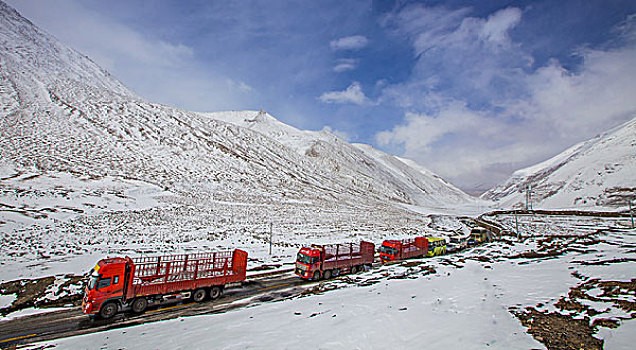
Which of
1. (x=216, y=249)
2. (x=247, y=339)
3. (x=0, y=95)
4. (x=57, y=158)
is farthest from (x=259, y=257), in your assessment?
(x=0, y=95)

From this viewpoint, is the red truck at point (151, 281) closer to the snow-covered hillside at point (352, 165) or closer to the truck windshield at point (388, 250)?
the truck windshield at point (388, 250)

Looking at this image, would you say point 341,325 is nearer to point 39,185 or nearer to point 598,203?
point 39,185

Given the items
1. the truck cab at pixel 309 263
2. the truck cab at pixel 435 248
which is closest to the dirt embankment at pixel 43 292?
the truck cab at pixel 309 263

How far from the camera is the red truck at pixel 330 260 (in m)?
21.5

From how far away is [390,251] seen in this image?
2881cm

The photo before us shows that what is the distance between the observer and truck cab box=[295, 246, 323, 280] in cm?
2128

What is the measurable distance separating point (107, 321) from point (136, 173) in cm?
5732

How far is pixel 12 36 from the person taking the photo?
108m

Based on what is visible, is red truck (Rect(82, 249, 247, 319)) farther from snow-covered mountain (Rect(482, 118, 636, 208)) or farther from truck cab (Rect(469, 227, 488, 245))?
snow-covered mountain (Rect(482, 118, 636, 208))

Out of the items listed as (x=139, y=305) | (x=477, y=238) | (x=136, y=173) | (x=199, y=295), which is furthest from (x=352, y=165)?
(x=139, y=305)

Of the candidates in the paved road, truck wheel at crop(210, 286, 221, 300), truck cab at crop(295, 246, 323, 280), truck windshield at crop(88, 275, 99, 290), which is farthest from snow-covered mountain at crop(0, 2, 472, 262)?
truck cab at crop(295, 246, 323, 280)

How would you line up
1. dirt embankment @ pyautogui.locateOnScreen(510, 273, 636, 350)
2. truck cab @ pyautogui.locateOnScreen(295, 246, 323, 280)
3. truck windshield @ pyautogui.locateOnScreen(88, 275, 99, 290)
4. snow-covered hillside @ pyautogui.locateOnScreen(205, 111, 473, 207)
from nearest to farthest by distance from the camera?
dirt embankment @ pyautogui.locateOnScreen(510, 273, 636, 350)
truck windshield @ pyautogui.locateOnScreen(88, 275, 99, 290)
truck cab @ pyautogui.locateOnScreen(295, 246, 323, 280)
snow-covered hillside @ pyautogui.locateOnScreen(205, 111, 473, 207)

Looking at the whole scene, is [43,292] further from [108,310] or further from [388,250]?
[388,250]

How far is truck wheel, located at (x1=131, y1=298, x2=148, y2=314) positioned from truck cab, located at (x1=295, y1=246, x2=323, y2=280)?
10159mm
